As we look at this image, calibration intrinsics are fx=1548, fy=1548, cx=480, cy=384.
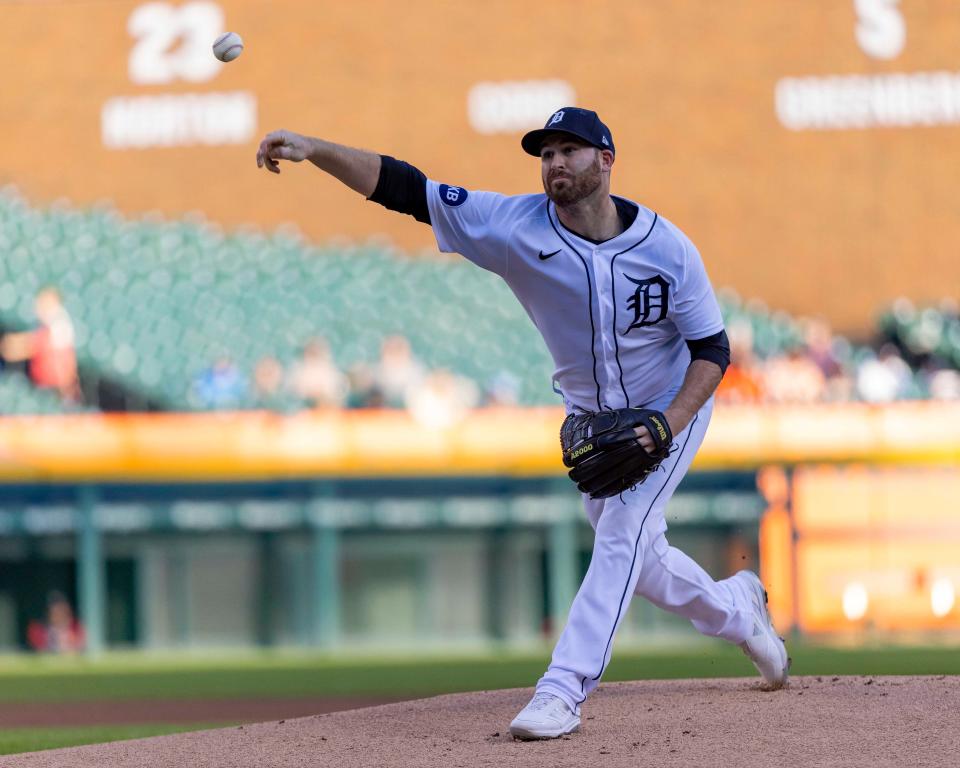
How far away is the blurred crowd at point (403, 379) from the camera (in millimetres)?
15922

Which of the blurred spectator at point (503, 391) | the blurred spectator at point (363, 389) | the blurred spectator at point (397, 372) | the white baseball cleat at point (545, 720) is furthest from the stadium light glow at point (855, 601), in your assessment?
the white baseball cleat at point (545, 720)

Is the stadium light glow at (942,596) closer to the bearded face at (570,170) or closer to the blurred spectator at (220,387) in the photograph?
the blurred spectator at (220,387)

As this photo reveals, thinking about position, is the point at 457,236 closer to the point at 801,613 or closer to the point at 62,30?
the point at 801,613

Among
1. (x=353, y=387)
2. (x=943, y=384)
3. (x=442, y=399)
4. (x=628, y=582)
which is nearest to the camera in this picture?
(x=628, y=582)

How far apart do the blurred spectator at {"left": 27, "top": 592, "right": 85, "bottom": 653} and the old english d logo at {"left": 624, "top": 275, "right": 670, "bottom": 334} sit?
13108 millimetres

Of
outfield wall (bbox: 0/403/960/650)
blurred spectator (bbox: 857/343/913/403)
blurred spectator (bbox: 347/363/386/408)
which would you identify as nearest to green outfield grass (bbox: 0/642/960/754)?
outfield wall (bbox: 0/403/960/650)

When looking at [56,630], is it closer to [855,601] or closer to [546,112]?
[855,601]

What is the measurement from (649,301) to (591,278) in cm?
20

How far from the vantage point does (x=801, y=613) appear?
16.0 m

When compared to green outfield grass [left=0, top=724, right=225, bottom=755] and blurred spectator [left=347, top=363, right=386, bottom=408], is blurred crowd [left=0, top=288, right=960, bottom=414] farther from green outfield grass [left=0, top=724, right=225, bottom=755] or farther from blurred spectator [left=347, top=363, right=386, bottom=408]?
green outfield grass [left=0, top=724, right=225, bottom=755]

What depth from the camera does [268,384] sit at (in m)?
16.2

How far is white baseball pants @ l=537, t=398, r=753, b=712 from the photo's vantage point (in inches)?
174

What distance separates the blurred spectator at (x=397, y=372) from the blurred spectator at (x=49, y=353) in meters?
3.26

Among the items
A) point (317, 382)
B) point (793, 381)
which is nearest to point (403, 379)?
point (317, 382)
